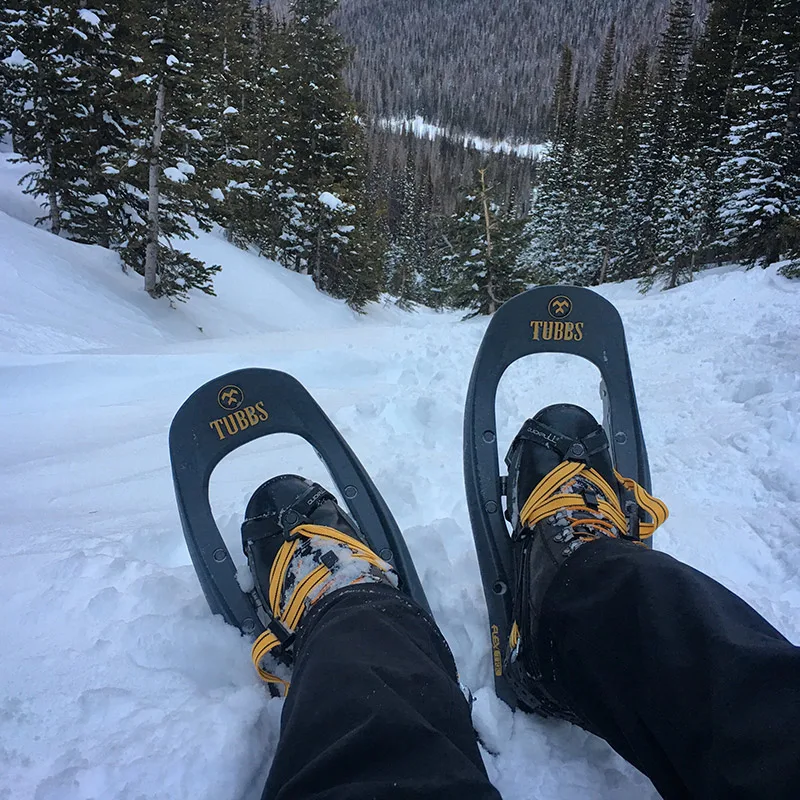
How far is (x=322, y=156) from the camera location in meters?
15.4

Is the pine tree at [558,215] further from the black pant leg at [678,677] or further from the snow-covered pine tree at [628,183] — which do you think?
the black pant leg at [678,677]

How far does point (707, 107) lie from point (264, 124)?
1911 cm

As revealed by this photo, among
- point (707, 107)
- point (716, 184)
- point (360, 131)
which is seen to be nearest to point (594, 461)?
point (360, 131)

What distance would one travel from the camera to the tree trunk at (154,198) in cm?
885

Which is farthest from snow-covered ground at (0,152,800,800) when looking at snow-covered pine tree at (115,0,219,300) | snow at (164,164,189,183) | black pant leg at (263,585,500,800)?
snow at (164,164,189,183)

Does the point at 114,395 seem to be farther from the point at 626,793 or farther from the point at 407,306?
the point at 407,306

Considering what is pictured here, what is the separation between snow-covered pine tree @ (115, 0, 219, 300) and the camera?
27.3ft

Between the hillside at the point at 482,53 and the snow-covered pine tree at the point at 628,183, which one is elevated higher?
the hillside at the point at 482,53

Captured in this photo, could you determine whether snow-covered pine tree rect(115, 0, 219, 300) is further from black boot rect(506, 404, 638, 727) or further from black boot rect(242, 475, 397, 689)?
black boot rect(506, 404, 638, 727)

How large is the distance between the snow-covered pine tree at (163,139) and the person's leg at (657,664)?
32.1 feet

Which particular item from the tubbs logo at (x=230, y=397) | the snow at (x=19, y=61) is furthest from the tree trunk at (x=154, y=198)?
the tubbs logo at (x=230, y=397)

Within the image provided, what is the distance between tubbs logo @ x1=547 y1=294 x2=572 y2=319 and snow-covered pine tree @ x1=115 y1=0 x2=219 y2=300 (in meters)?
8.84

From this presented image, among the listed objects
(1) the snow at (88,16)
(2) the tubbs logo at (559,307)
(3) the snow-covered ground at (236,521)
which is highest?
(1) the snow at (88,16)

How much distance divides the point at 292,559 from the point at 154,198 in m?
9.74
